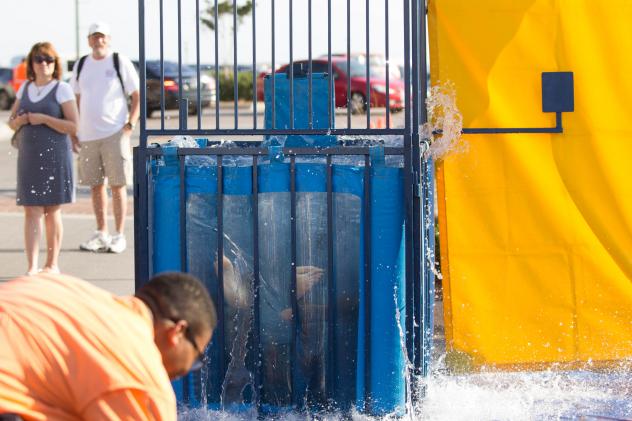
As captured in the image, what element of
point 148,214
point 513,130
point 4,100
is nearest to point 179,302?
point 148,214

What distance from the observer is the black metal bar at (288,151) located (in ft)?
15.3

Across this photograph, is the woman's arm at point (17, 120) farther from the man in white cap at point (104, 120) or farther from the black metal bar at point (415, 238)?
the black metal bar at point (415, 238)

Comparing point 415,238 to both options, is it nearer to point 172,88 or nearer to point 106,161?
point 106,161

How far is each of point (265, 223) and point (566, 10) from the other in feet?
5.59

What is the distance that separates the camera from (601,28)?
17.3 ft

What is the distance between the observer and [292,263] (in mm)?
4805

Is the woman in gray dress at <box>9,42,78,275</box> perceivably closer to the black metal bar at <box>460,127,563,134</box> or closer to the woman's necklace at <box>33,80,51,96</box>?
the woman's necklace at <box>33,80,51,96</box>

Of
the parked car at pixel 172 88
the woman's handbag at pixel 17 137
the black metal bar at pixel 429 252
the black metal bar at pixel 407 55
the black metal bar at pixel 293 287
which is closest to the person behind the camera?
the black metal bar at pixel 407 55

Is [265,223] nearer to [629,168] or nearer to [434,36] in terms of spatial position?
[434,36]

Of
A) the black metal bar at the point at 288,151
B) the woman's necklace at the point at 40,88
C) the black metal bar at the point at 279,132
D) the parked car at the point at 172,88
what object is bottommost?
the black metal bar at the point at 288,151

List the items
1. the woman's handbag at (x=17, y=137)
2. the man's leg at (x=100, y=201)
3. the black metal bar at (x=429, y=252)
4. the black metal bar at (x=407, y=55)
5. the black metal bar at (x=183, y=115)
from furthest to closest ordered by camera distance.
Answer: the man's leg at (x=100, y=201), the woman's handbag at (x=17, y=137), the black metal bar at (x=429, y=252), the black metal bar at (x=183, y=115), the black metal bar at (x=407, y=55)

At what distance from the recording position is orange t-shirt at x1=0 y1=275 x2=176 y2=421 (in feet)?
8.54

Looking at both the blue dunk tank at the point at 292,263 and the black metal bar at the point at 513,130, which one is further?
the black metal bar at the point at 513,130

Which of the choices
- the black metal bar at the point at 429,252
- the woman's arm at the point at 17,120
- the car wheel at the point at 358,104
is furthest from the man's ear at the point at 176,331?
the car wheel at the point at 358,104
